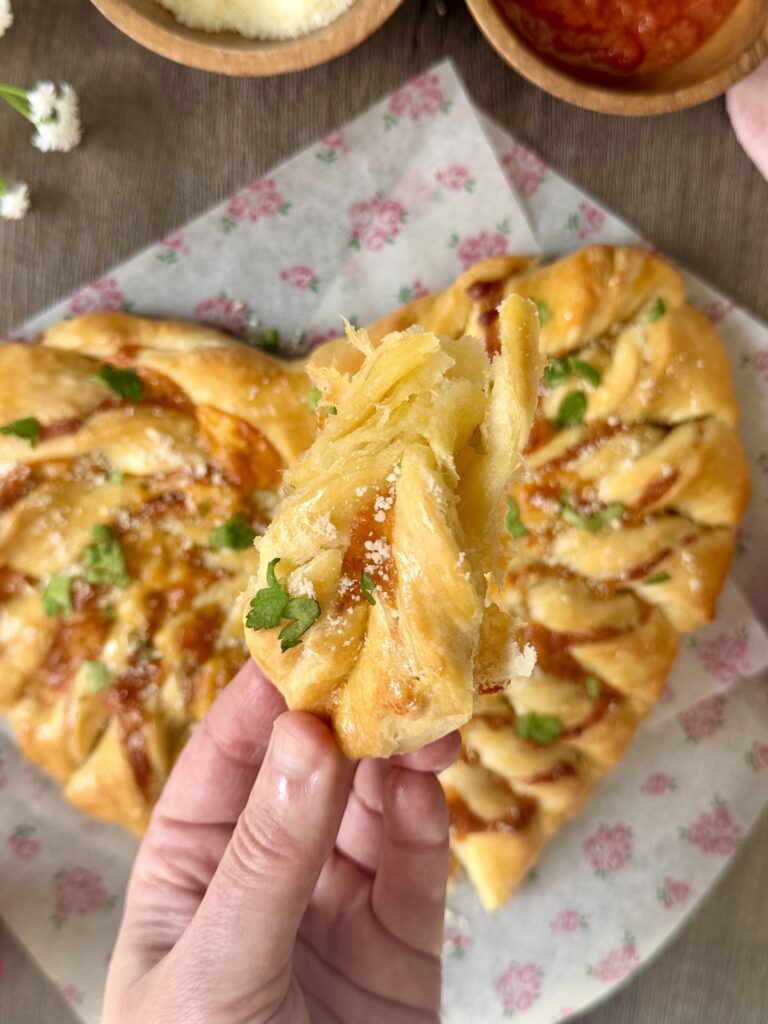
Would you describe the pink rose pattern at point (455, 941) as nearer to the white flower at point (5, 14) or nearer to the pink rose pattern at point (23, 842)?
the pink rose pattern at point (23, 842)

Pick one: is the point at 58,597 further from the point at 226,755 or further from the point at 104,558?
the point at 226,755

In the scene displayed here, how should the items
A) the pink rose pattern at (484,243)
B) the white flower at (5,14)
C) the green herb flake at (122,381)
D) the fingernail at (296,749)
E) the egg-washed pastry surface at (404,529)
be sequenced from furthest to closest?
the pink rose pattern at (484,243) → the white flower at (5,14) → the green herb flake at (122,381) → the fingernail at (296,749) → the egg-washed pastry surface at (404,529)

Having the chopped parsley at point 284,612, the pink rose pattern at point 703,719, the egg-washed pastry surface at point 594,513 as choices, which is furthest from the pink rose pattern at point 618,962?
the chopped parsley at point 284,612

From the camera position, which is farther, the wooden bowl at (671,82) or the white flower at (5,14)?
the white flower at (5,14)

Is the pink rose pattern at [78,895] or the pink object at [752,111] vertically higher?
the pink object at [752,111]

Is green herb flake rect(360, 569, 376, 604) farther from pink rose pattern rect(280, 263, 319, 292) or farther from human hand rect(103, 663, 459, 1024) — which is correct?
pink rose pattern rect(280, 263, 319, 292)

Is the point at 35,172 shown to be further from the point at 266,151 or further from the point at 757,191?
the point at 757,191

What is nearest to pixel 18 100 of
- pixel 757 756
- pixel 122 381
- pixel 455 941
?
pixel 122 381
